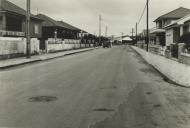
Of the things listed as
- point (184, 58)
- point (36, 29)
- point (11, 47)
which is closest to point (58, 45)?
point (36, 29)

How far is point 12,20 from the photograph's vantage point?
44.0 meters

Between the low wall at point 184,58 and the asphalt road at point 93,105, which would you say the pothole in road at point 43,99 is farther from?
the low wall at point 184,58

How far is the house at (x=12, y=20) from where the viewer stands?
38.9m

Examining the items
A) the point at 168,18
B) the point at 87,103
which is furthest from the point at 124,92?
the point at 168,18

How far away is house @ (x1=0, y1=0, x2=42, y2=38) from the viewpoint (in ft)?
128

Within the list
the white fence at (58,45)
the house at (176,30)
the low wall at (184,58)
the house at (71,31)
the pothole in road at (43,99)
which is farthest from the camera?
the house at (71,31)

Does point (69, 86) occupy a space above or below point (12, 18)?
below

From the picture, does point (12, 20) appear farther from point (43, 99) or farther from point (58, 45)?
point (43, 99)

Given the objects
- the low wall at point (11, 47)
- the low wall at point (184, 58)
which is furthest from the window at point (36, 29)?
the low wall at point (184, 58)

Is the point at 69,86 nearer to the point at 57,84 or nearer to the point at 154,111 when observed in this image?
the point at 57,84

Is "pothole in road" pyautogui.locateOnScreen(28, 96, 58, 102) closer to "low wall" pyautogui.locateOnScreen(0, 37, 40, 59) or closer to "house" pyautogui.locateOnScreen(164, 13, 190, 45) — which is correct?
"low wall" pyautogui.locateOnScreen(0, 37, 40, 59)

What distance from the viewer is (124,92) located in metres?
11.3

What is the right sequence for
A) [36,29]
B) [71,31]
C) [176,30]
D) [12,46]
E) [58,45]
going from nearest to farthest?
[12,46], [176,30], [58,45], [36,29], [71,31]

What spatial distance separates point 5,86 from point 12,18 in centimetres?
3232
